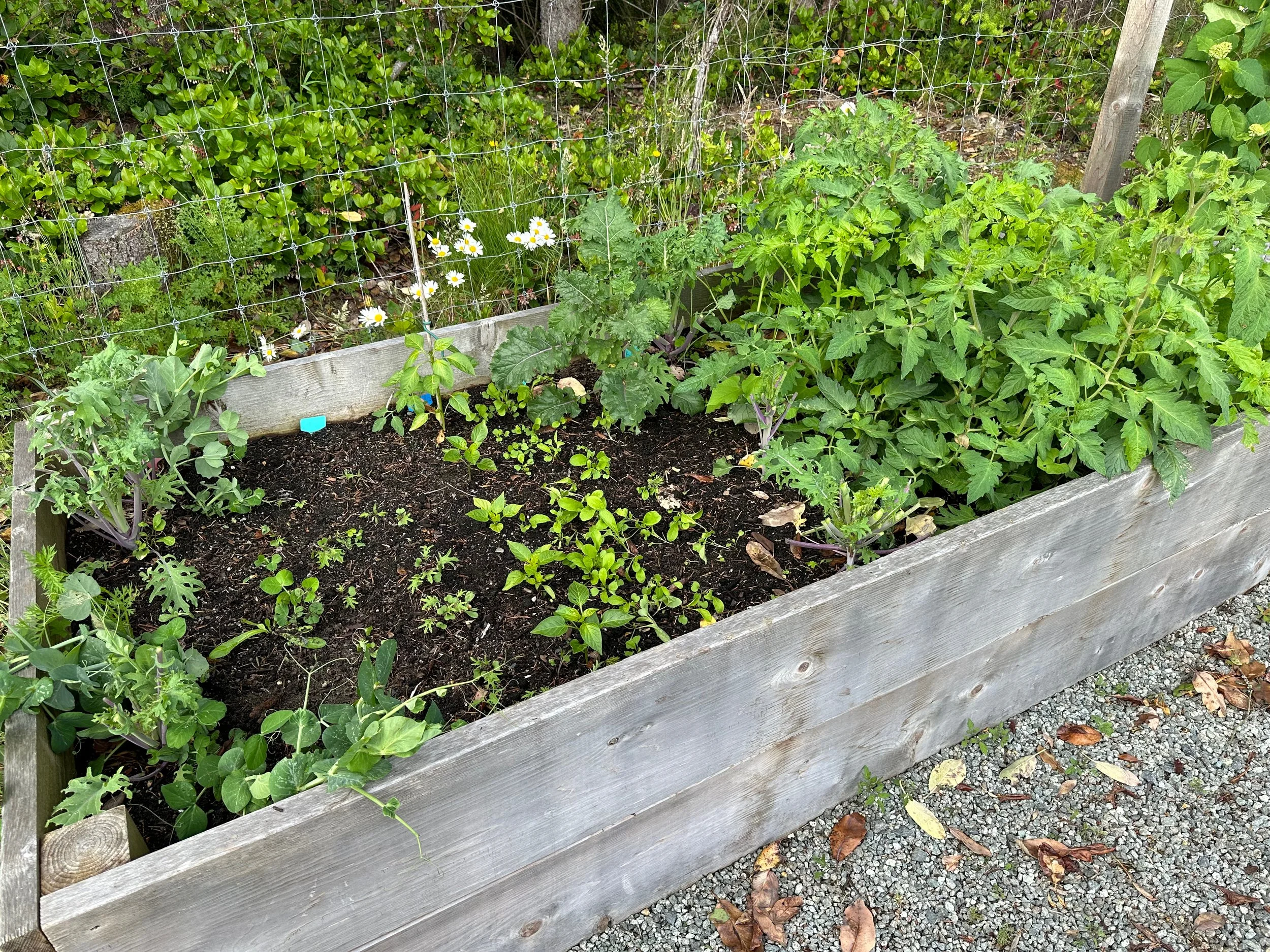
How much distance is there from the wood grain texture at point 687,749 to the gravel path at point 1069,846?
0.08 meters

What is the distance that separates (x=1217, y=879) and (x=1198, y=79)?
2618 mm

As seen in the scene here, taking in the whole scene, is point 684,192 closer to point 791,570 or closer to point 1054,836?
point 791,570

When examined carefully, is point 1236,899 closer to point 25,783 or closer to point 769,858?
point 769,858

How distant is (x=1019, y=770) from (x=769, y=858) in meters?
0.77

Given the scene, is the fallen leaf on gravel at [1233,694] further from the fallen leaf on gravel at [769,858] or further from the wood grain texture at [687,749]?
the fallen leaf on gravel at [769,858]

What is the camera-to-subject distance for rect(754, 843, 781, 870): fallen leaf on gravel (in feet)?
7.31

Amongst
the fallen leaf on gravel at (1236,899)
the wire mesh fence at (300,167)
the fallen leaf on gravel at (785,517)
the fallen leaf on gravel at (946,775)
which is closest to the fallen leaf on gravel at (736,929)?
the fallen leaf on gravel at (946,775)

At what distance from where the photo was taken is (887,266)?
2.56 meters

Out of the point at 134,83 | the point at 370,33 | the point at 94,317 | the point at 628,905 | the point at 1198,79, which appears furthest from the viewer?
the point at 370,33

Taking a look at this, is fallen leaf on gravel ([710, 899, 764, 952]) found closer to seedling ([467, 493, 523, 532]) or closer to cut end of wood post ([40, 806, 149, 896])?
seedling ([467, 493, 523, 532])

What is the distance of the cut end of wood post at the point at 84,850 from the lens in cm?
142

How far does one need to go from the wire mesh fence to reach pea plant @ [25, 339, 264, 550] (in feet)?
1.45

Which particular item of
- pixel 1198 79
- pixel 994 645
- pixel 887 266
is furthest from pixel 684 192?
pixel 994 645

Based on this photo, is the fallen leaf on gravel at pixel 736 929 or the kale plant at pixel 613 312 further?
the kale plant at pixel 613 312
